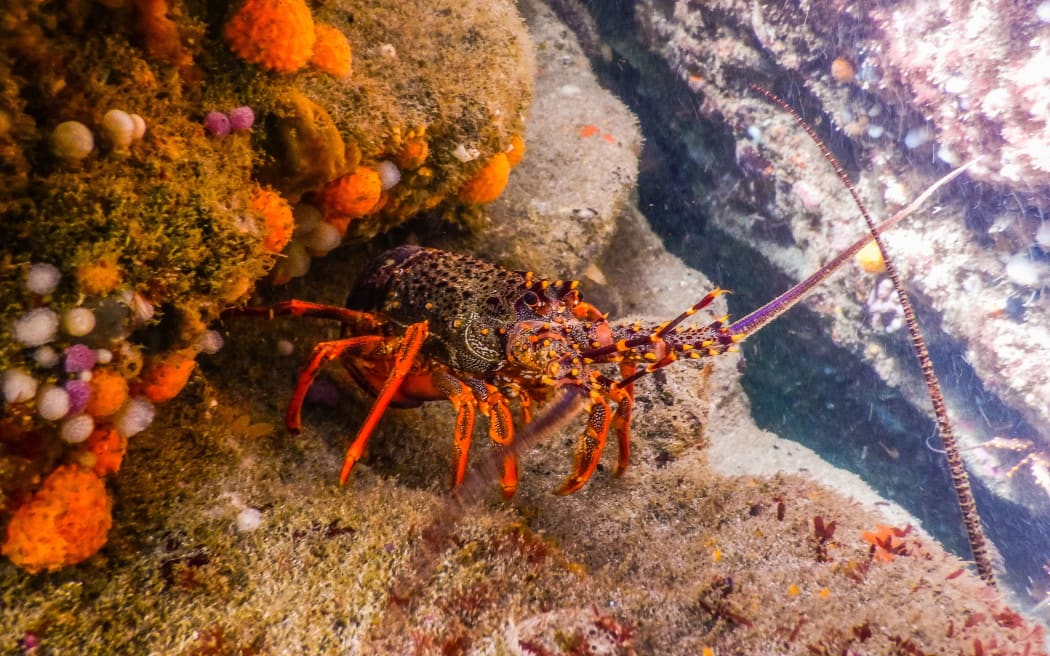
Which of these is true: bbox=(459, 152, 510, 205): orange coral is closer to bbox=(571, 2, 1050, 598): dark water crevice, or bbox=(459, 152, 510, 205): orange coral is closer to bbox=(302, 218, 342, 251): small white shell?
bbox=(302, 218, 342, 251): small white shell

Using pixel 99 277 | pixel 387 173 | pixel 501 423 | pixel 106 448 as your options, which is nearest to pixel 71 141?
pixel 99 277

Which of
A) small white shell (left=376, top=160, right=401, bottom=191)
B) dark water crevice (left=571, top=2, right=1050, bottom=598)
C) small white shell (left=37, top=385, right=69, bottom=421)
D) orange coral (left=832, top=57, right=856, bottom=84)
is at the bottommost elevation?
dark water crevice (left=571, top=2, right=1050, bottom=598)

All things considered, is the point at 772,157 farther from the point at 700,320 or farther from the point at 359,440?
the point at 359,440

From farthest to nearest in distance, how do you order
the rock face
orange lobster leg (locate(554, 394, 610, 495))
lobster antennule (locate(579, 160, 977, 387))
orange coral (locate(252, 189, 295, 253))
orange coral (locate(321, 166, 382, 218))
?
orange lobster leg (locate(554, 394, 610, 495))
orange coral (locate(321, 166, 382, 218))
lobster antennule (locate(579, 160, 977, 387))
orange coral (locate(252, 189, 295, 253))
the rock face

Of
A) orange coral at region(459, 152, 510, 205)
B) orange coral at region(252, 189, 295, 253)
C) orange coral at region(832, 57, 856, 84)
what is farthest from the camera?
orange coral at region(832, 57, 856, 84)

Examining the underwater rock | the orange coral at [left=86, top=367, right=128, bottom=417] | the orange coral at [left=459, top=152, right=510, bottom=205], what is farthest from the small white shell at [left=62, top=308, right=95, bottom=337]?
the underwater rock
